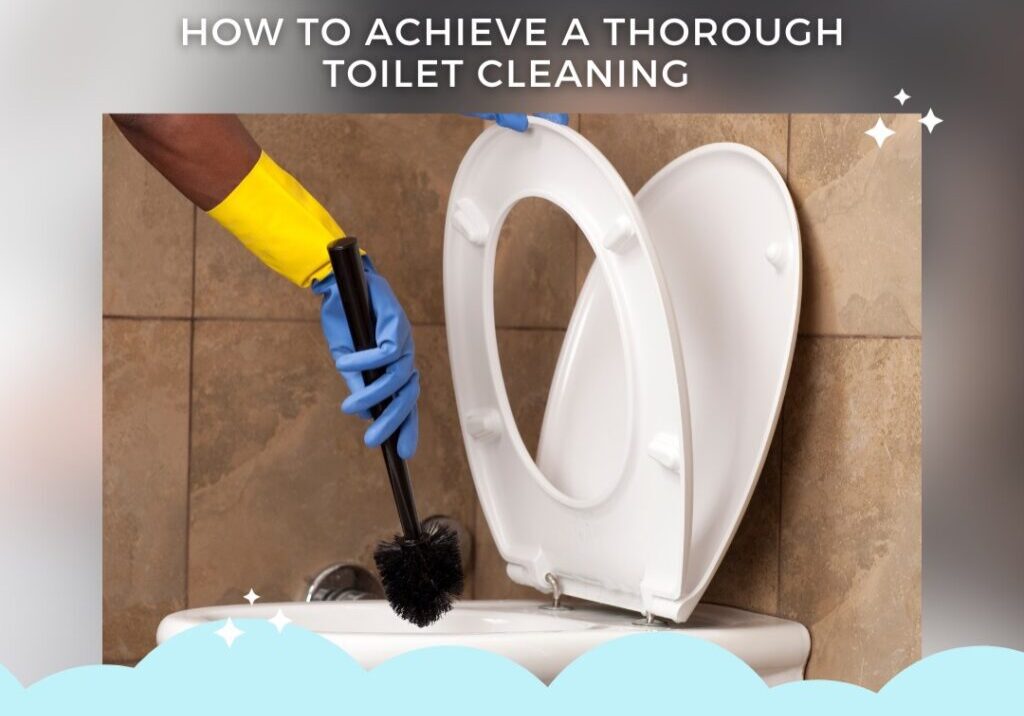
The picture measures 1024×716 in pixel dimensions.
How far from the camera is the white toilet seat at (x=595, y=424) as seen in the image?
3.13 ft

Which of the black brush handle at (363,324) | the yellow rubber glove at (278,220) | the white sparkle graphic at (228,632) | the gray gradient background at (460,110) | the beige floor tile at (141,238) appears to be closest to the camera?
the gray gradient background at (460,110)

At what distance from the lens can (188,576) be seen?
4.38 ft

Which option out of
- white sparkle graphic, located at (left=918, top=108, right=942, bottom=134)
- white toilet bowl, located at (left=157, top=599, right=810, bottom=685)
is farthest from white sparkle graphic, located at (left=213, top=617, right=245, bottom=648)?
white sparkle graphic, located at (left=918, top=108, right=942, bottom=134)

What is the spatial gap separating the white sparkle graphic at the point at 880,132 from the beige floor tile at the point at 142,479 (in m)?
0.78

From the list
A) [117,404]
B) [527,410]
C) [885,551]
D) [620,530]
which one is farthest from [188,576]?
[885,551]

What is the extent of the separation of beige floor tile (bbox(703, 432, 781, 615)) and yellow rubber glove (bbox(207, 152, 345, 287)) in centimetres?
45

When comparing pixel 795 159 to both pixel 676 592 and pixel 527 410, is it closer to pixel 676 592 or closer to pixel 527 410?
pixel 676 592

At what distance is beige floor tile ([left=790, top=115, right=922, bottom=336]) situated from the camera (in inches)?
35.4

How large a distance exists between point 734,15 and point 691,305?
1.34ft

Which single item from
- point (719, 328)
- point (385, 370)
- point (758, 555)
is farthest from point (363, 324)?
point (758, 555)

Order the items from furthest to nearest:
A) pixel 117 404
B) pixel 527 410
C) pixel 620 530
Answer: pixel 527 410
pixel 117 404
pixel 620 530

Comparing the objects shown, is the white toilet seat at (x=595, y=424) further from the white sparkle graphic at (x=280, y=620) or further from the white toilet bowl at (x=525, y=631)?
the white sparkle graphic at (x=280, y=620)

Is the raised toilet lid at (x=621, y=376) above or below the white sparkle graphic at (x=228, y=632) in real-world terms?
above

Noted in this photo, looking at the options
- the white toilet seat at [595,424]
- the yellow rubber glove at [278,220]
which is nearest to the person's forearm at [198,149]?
the yellow rubber glove at [278,220]
